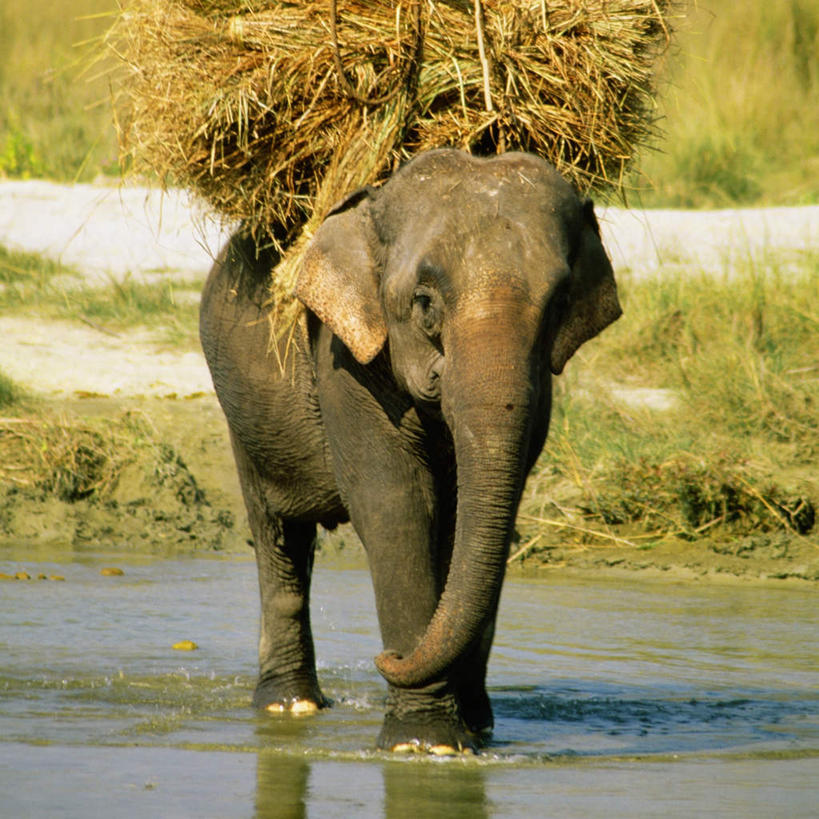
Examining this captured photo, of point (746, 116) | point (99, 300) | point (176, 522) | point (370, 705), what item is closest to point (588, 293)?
point (370, 705)

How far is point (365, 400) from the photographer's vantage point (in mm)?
5465

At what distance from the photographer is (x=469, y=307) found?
484cm

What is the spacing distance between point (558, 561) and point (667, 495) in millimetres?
720

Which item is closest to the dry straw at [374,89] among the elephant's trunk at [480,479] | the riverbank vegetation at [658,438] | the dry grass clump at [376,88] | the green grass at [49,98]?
the dry grass clump at [376,88]

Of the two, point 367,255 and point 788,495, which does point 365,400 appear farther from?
point 788,495

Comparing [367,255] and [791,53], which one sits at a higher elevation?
[367,255]

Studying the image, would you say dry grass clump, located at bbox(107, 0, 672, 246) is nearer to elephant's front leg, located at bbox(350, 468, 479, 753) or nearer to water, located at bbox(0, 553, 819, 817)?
elephant's front leg, located at bbox(350, 468, 479, 753)

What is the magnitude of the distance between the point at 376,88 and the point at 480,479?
1502 mm

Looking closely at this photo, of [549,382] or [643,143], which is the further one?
[643,143]

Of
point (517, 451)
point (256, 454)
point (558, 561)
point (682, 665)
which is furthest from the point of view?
point (558, 561)

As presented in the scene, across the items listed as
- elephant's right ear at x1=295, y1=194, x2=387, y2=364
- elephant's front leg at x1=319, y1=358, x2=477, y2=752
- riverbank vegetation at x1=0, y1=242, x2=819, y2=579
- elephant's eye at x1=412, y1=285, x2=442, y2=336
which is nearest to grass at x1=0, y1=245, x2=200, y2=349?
riverbank vegetation at x1=0, y1=242, x2=819, y2=579

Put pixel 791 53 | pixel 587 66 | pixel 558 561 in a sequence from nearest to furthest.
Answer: pixel 587 66 < pixel 558 561 < pixel 791 53

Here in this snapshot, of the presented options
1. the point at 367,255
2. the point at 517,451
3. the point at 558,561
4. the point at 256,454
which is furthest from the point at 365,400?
the point at 558,561

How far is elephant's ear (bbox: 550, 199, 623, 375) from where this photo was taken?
17.4 feet
